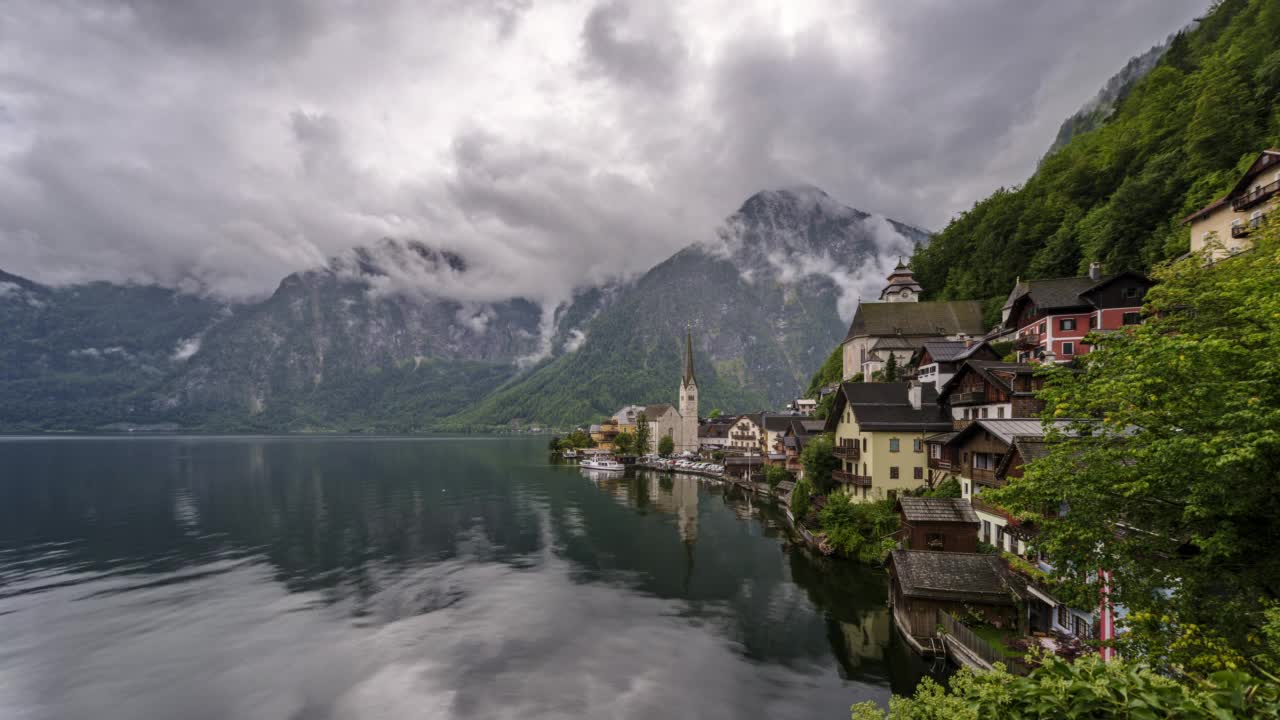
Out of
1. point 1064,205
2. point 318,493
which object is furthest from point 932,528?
point 318,493

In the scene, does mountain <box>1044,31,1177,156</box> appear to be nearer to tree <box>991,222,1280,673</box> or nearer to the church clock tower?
the church clock tower

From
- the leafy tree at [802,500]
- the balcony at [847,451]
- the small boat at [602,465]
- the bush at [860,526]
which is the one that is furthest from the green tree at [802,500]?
the small boat at [602,465]

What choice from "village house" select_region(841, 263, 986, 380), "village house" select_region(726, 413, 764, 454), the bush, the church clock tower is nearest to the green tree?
the bush

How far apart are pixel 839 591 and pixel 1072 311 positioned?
4196 cm

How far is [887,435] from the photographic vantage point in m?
52.7

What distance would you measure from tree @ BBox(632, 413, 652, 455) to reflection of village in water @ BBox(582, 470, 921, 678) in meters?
70.5

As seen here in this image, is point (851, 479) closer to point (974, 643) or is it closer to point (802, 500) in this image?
point (802, 500)

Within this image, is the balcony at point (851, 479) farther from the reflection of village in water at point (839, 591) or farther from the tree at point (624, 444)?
the tree at point (624, 444)

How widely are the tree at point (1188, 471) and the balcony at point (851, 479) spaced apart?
36.1m

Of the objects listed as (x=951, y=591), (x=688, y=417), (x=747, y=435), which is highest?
(x=688, y=417)

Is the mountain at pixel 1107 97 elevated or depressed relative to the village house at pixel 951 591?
elevated

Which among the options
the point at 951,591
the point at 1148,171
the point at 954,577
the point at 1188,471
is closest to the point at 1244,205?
the point at 1148,171

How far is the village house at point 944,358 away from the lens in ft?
200

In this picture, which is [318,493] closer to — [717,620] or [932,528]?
[717,620]
